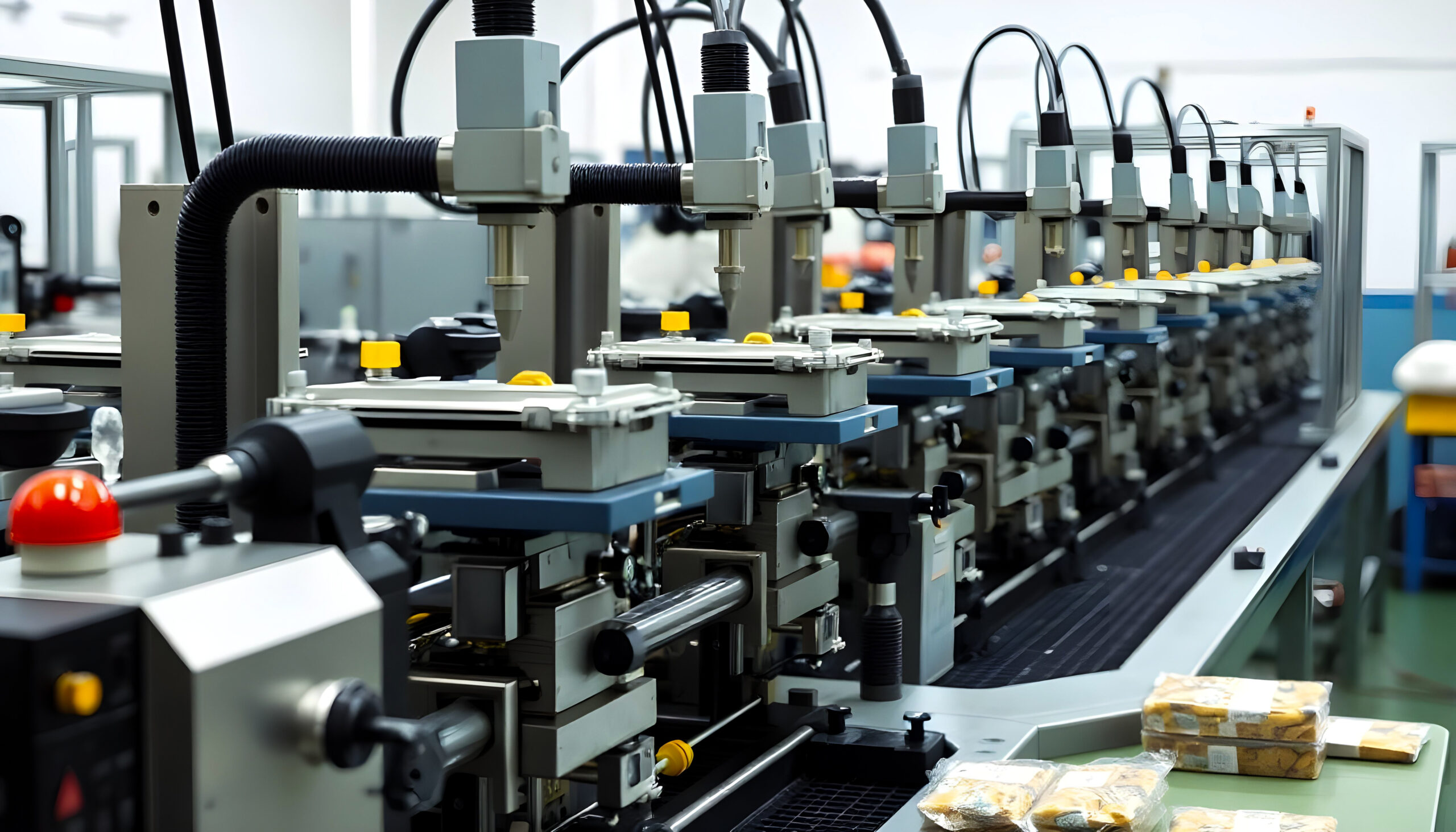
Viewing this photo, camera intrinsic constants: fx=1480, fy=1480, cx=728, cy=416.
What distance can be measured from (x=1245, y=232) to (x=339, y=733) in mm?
5761

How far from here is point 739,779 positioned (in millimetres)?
2383

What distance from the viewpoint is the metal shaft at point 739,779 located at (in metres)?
2.20

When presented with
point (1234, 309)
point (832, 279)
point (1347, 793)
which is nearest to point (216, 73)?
point (1347, 793)

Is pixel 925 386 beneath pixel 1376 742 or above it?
above

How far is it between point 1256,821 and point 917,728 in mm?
695

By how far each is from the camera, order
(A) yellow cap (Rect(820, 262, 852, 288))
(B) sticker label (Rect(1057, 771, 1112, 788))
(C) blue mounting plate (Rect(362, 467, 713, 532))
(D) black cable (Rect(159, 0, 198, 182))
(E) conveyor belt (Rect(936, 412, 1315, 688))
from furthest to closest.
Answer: (A) yellow cap (Rect(820, 262, 852, 288)), (E) conveyor belt (Rect(936, 412, 1315, 688)), (B) sticker label (Rect(1057, 771, 1112, 788)), (D) black cable (Rect(159, 0, 198, 182)), (C) blue mounting plate (Rect(362, 467, 713, 532))

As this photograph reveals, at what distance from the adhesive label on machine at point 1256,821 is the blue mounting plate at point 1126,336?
2.65 meters

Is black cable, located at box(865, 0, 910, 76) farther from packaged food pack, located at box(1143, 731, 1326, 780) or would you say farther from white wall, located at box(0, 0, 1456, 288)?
white wall, located at box(0, 0, 1456, 288)

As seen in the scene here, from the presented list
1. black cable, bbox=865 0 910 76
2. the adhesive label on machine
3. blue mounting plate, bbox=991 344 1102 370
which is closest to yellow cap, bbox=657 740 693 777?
the adhesive label on machine

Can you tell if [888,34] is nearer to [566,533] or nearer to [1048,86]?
[566,533]

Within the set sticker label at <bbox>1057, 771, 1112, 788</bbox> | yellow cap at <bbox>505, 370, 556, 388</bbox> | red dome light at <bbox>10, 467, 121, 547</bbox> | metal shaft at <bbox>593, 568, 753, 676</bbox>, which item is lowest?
sticker label at <bbox>1057, 771, 1112, 788</bbox>

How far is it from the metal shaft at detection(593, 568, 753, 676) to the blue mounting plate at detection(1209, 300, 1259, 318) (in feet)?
12.9

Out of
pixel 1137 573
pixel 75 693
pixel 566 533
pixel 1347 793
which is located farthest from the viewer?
pixel 1137 573

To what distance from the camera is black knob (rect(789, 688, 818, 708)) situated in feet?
9.20
